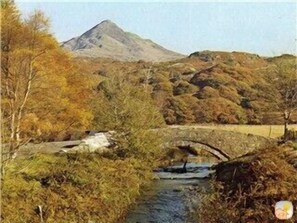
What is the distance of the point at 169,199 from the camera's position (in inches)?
914

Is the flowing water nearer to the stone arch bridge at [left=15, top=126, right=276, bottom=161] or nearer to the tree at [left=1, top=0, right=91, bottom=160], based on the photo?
the stone arch bridge at [left=15, top=126, right=276, bottom=161]

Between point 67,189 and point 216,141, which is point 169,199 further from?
point 216,141

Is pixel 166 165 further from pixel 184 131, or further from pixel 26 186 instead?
pixel 26 186

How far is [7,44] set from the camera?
20.3 meters

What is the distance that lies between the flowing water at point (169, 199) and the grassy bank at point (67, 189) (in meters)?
0.58

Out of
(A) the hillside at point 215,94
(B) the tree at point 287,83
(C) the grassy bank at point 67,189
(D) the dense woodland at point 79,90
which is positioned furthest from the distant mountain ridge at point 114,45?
(C) the grassy bank at point 67,189

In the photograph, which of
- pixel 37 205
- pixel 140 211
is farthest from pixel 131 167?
pixel 37 205

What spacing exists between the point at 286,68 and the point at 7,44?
25960 mm

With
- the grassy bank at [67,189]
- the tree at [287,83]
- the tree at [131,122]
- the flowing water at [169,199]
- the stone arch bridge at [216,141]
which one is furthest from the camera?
the tree at [287,83]

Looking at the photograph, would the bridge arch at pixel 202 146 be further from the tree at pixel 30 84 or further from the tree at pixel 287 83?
the tree at pixel 30 84

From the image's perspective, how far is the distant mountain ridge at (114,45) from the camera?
157750mm

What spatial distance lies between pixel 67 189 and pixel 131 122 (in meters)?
14.0

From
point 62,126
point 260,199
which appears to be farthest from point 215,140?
point 260,199

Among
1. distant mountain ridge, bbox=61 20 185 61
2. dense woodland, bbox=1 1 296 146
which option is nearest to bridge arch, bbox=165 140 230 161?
dense woodland, bbox=1 1 296 146
